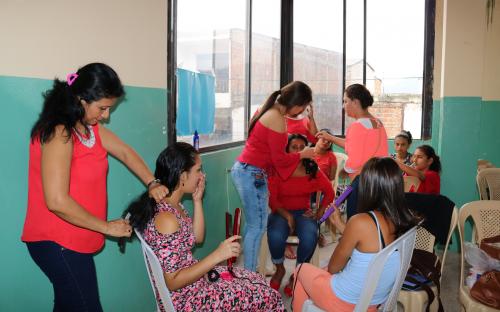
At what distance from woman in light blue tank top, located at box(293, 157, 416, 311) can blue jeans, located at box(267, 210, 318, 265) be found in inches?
38.6

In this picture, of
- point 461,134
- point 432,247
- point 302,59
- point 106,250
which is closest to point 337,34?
point 302,59

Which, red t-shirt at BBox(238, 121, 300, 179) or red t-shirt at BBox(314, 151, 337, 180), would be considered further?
red t-shirt at BBox(314, 151, 337, 180)

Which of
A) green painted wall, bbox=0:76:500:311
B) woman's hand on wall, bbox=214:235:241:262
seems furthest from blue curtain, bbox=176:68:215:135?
woman's hand on wall, bbox=214:235:241:262

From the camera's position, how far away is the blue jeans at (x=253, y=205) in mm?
2818

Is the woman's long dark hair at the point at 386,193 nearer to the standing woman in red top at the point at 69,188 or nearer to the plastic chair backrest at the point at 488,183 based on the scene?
the standing woman in red top at the point at 69,188

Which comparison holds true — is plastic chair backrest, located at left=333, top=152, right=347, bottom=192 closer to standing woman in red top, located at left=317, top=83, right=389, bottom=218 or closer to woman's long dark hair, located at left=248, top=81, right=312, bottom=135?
standing woman in red top, located at left=317, top=83, right=389, bottom=218

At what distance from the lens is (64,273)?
4.88ft

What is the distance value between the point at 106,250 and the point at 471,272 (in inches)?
70.3

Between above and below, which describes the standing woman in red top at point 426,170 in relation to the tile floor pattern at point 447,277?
above

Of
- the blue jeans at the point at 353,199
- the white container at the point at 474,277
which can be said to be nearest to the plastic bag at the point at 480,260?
the white container at the point at 474,277

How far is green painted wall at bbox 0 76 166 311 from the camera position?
159cm

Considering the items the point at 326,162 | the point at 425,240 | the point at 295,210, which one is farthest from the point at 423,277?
the point at 326,162

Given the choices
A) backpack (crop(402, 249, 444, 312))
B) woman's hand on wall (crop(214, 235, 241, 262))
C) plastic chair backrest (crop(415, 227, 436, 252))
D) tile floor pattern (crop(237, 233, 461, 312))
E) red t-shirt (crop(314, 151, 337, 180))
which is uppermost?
red t-shirt (crop(314, 151, 337, 180))

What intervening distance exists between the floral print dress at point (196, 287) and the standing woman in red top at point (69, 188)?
147mm
